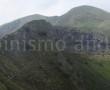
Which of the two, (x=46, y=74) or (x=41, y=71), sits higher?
(x=41, y=71)

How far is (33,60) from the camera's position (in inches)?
3706

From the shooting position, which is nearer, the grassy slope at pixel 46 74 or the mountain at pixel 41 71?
the grassy slope at pixel 46 74

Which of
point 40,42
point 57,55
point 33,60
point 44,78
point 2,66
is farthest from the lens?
point 40,42

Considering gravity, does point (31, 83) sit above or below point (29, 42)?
below

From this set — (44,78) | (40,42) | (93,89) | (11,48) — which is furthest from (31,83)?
(40,42)

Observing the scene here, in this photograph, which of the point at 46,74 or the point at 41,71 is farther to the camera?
the point at 46,74

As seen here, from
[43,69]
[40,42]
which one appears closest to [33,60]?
[43,69]

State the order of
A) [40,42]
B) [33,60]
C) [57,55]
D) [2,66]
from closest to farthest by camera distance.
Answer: [2,66] < [33,60] < [57,55] < [40,42]

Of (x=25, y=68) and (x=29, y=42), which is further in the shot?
(x=29, y=42)

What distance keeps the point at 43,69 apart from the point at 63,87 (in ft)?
30.1

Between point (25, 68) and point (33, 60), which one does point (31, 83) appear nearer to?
point (25, 68)

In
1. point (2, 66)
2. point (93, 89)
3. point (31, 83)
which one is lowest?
point (93, 89)

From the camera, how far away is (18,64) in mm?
89188

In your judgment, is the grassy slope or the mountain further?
the mountain
